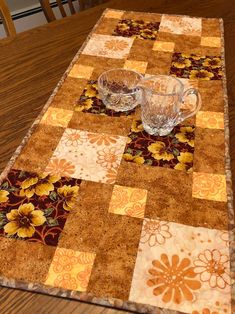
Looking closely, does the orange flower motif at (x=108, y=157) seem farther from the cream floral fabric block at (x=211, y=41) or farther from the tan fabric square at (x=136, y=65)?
the cream floral fabric block at (x=211, y=41)

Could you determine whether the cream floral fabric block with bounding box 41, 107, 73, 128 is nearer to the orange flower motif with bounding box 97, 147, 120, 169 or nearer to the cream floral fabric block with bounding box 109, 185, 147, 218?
the orange flower motif with bounding box 97, 147, 120, 169

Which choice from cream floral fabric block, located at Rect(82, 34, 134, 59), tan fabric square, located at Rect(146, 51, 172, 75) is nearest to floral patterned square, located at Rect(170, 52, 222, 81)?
tan fabric square, located at Rect(146, 51, 172, 75)

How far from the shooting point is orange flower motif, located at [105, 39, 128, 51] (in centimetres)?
114

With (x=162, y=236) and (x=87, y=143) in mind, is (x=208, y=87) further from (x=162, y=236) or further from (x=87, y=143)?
(x=162, y=236)

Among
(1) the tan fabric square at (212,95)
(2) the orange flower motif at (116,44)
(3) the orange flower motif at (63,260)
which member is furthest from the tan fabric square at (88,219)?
(2) the orange flower motif at (116,44)

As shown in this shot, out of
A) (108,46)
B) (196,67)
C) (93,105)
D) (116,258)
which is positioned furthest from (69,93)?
(116,258)

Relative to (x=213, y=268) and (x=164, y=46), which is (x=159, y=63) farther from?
(x=213, y=268)

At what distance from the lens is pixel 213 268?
1.79 ft

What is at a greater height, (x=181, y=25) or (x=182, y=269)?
(x=181, y=25)

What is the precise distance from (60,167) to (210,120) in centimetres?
40

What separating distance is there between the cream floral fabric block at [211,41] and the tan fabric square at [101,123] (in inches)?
20.7

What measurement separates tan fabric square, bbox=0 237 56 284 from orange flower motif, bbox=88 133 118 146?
29 cm

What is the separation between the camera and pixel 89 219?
61cm

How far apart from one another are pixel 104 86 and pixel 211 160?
0.38m
